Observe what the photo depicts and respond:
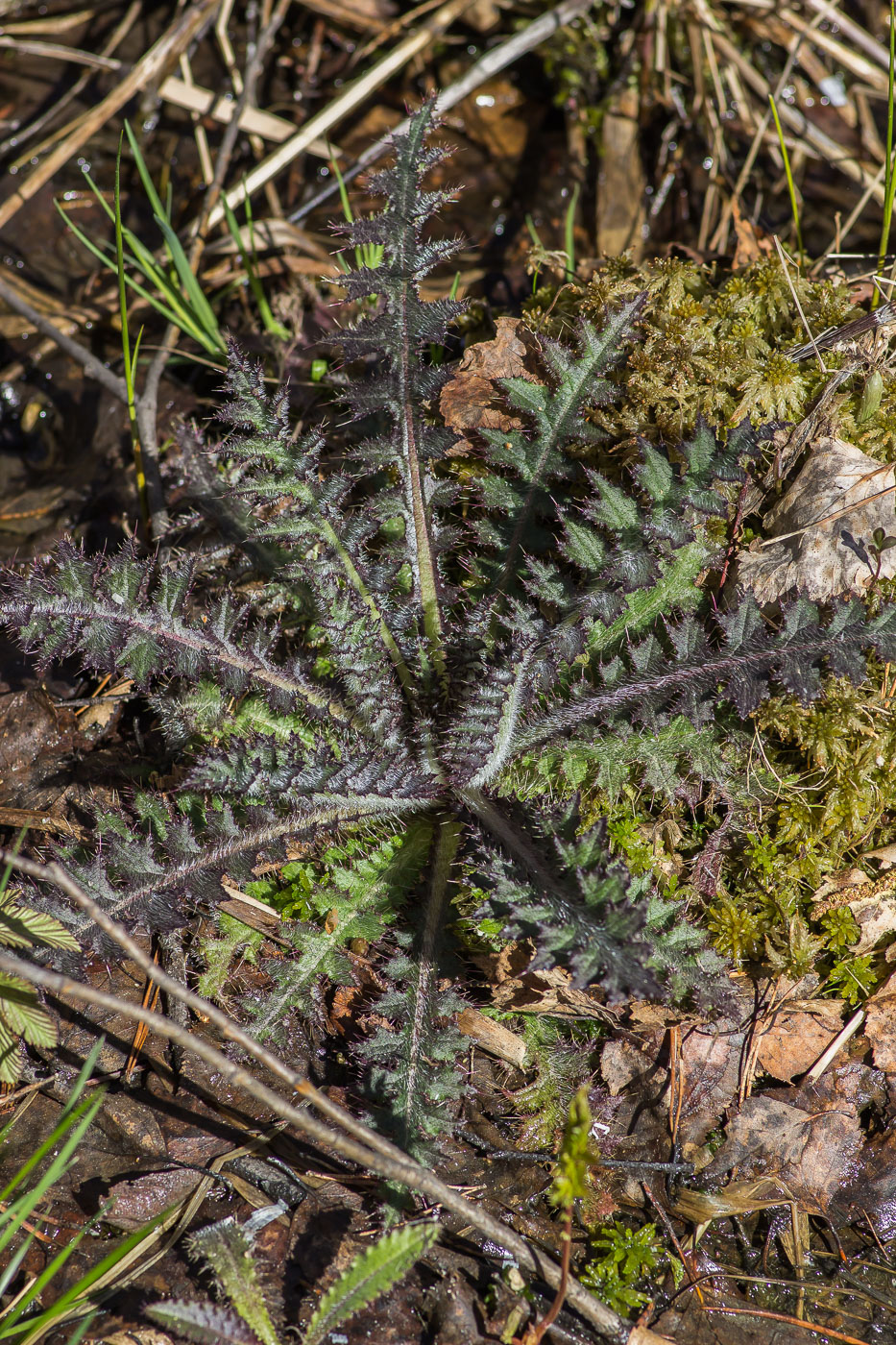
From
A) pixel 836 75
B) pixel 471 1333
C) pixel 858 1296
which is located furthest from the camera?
pixel 836 75

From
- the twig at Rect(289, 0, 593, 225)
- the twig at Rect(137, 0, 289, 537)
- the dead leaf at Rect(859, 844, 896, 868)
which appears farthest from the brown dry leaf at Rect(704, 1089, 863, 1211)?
the twig at Rect(289, 0, 593, 225)

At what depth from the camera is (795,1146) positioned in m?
2.62

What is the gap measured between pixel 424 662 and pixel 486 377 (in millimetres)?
1139

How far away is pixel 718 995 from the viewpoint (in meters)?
2.47

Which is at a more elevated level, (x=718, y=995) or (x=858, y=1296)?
(x=718, y=995)

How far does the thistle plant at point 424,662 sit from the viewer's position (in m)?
2.59

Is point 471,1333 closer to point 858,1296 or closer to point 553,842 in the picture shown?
point 858,1296

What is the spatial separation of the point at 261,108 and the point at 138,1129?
5.00 m

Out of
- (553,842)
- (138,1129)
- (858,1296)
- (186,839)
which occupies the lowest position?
(858,1296)

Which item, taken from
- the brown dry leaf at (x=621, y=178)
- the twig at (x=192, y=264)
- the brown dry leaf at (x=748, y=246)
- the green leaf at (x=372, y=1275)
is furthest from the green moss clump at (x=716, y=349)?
the green leaf at (x=372, y=1275)

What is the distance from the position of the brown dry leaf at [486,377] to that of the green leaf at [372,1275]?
2.57 m

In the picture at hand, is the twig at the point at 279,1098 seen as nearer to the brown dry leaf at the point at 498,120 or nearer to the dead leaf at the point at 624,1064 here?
the dead leaf at the point at 624,1064

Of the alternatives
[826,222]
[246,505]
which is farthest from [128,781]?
[826,222]

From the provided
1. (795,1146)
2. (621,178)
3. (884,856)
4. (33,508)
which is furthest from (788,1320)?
(621,178)
